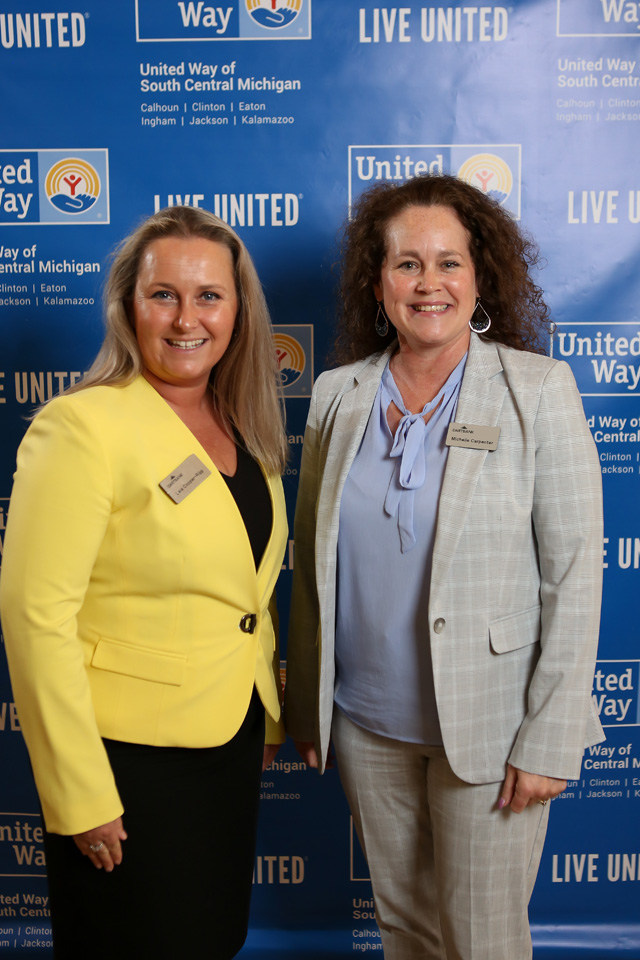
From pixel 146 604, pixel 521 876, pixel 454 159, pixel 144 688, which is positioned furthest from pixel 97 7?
pixel 521 876

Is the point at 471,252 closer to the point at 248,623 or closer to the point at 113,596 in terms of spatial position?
the point at 248,623

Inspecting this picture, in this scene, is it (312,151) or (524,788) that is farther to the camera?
(312,151)

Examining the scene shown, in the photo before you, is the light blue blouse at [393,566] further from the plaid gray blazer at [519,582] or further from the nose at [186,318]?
the nose at [186,318]

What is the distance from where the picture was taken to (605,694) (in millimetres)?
2357

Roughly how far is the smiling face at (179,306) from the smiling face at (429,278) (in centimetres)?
37

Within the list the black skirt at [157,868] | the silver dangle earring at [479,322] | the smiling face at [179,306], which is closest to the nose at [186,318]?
the smiling face at [179,306]

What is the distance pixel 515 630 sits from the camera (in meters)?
1.47

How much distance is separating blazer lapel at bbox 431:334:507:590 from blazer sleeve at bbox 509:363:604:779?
0.10 meters

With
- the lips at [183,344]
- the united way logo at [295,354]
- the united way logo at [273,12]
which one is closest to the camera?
the lips at [183,344]

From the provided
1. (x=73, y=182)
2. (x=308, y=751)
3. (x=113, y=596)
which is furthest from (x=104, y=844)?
(x=73, y=182)

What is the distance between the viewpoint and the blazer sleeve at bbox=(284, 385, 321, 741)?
1.73m

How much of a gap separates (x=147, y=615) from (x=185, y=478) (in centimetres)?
26

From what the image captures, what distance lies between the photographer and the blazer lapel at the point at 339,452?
1531mm

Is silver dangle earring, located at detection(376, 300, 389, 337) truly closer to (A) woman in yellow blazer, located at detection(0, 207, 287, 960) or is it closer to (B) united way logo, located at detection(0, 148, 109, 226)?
(A) woman in yellow blazer, located at detection(0, 207, 287, 960)
